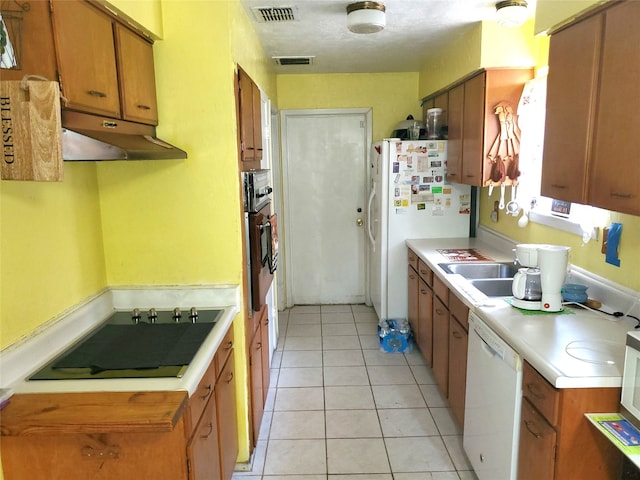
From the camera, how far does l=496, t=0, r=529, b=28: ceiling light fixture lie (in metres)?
2.36

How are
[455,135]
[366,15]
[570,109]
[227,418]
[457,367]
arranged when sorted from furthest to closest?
[455,135], [457,367], [366,15], [227,418], [570,109]

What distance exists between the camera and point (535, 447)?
5.24 feet

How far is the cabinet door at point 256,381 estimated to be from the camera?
2.42 meters

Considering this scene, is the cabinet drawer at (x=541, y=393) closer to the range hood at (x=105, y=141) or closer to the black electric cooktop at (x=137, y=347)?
the black electric cooktop at (x=137, y=347)

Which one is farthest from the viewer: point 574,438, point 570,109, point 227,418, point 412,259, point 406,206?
point 406,206

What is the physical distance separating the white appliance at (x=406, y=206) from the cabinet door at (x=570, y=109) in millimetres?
1654

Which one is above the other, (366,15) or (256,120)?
(366,15)

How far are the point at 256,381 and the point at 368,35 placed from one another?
7.80 ft

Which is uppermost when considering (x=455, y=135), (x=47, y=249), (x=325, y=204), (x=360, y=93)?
(x=360, y=93)

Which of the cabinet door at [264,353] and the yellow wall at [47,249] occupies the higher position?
the yellow wall at [47,249]

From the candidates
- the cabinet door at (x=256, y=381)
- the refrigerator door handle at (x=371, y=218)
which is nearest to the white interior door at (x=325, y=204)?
the refrigerator door handle at (x=371, y=218)

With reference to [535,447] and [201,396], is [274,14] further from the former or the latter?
[535,447]

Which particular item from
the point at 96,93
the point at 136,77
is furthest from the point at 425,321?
the point at 96,93

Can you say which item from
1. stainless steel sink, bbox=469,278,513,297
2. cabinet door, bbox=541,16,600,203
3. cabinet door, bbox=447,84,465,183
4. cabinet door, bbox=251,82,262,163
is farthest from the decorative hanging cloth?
cabinet door, bbox=251,82,262,163
